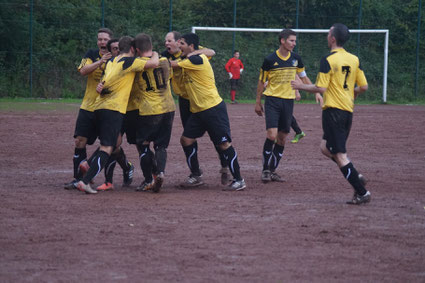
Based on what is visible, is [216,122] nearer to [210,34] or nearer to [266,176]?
[266,176]

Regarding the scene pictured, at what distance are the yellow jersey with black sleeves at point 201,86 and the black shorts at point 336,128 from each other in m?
1.70

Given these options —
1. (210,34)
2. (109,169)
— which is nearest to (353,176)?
(109,169)

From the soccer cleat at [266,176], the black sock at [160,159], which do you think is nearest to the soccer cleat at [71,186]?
the black sock at [160,159]

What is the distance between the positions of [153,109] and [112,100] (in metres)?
0.54

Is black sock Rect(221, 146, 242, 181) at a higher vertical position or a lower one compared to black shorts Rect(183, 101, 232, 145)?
lower

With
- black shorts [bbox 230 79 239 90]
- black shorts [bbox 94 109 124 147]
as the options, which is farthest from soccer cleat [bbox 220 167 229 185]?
black shorts [bbox 230 79 239 90]

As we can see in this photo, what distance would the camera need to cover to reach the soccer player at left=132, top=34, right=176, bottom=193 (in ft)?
28.2

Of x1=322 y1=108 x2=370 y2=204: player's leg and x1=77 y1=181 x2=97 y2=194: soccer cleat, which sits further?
x1=77 y1=181 x2=97 y2=194: soccer cleat

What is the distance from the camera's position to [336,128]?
26.0 ft

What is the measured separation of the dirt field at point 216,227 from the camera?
527cm

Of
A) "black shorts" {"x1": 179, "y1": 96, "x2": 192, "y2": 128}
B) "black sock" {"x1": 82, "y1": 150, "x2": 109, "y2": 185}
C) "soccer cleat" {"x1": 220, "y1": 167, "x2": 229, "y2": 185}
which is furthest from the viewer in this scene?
"black shorts" {"x1": 179, "y1": 96, "x2": 192, "y2": 128}

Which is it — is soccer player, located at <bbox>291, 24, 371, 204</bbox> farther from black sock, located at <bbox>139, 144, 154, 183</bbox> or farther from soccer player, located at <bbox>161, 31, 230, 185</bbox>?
black sock, located at <bbox>139, 144, 154, 183</bbox>

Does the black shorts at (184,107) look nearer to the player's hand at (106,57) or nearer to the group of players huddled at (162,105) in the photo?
the group of players huddled at (162,105)

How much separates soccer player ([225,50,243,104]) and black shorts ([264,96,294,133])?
1820cm
